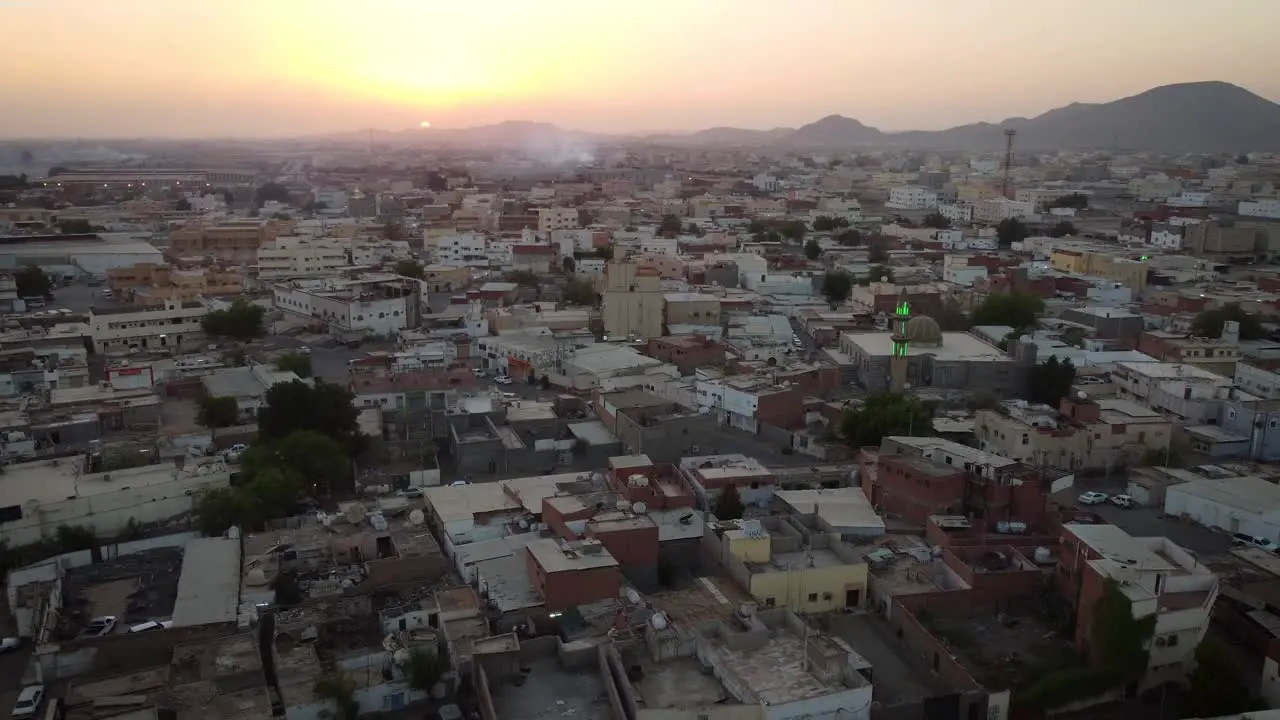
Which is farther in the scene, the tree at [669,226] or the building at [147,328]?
the tree at [669,226]

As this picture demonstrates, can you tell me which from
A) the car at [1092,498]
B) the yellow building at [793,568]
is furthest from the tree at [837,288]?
the yellow building at [793,568]

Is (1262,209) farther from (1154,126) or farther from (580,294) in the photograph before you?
(1154,126)

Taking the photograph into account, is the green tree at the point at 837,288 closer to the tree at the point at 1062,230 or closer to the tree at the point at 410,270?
the tree at the point at 410,270

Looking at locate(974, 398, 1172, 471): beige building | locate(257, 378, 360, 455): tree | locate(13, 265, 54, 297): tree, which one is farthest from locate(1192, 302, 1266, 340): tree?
locate(13, 265, 54, 297): tree

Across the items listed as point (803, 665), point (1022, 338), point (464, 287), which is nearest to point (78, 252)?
point (464, 287)

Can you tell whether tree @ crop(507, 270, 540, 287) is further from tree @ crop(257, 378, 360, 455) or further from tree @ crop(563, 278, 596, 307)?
tree @ crop(257, 378, 360, 455)

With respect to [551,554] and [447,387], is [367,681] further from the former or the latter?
[447,387]
